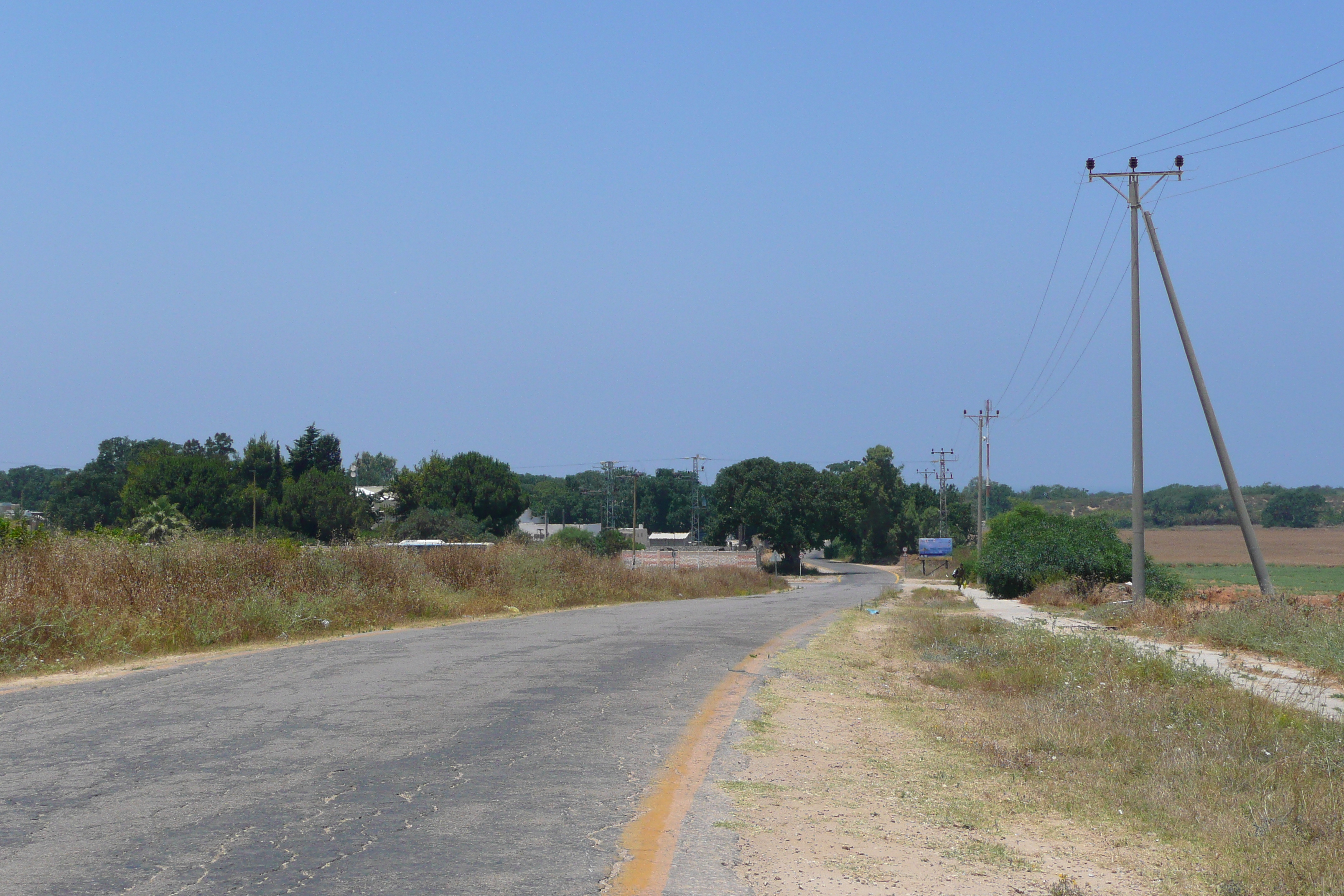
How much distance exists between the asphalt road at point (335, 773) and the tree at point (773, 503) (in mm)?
86166

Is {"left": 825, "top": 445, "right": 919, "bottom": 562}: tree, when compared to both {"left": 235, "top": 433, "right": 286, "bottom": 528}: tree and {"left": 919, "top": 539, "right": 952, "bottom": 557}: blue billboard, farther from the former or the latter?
{"left": 235, "top": 433, "right": 286, "bottom": 528}: tree

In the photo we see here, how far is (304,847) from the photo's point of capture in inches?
221

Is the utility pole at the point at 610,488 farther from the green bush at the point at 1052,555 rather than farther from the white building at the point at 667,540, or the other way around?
the green bush at the point at 1052,555

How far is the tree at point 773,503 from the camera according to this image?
100500mm

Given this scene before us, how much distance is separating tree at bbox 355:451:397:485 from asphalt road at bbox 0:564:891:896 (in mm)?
177363

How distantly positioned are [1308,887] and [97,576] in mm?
16356

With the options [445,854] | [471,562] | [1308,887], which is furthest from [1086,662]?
[471,562]

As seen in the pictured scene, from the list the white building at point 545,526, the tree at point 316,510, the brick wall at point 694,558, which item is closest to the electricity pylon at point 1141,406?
the brick wall at point 694,558

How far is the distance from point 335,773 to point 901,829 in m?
3.75

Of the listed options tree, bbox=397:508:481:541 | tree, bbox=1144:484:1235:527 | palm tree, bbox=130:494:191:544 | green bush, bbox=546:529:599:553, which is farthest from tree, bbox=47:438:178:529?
tree, bbox=1144:484:1235:527

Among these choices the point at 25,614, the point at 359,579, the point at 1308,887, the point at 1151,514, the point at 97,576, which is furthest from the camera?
the point at 1151,514

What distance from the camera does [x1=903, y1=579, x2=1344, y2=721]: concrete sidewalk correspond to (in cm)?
1291

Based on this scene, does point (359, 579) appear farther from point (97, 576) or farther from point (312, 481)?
point (312, 481)

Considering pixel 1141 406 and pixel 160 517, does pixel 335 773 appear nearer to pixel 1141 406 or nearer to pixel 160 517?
pixel 1141 406
